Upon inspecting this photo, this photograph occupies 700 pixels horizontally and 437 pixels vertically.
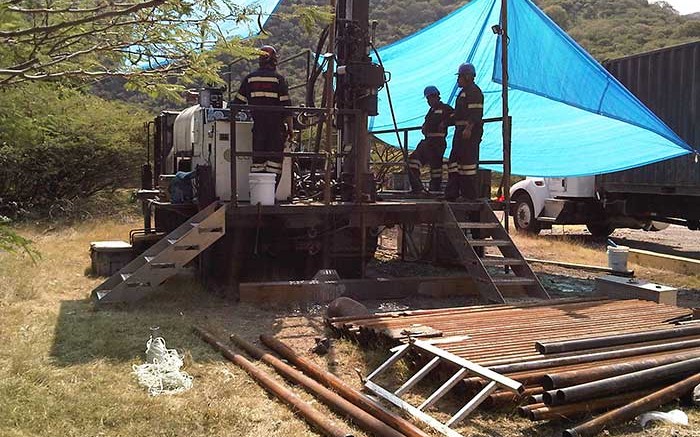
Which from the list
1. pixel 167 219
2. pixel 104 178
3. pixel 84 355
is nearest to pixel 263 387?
pixel 84 355

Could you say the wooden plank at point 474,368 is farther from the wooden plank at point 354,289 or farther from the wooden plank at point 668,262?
the wooden plank at point 668,262

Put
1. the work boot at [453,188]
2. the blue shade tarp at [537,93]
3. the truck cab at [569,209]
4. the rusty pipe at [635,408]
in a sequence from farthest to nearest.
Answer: the truck cab at [569,209]
the blue shade tarp at [537,93]
the work boot at [453,188]
the rusty pipe at [635,408]

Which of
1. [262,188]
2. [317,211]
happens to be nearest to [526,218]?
[317,211]

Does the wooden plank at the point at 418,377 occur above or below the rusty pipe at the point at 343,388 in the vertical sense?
above

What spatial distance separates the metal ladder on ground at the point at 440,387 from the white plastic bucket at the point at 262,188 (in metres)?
3.23

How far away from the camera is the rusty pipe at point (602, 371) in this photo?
13.7ft

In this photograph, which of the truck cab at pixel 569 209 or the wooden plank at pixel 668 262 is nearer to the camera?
the wooden plank at pixel 668 262

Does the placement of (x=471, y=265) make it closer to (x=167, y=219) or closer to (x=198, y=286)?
(x=198, y=286)

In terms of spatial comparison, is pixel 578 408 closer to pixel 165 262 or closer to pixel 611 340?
pixel 611 340

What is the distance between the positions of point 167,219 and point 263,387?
5.38m

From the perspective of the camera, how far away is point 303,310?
7488mm

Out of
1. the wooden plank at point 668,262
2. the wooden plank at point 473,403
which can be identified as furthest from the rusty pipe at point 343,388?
the wooden plank at point 668,262

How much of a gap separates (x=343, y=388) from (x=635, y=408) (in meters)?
1.82

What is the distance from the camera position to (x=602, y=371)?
439 centimetres
